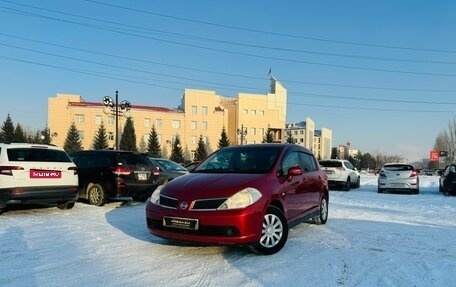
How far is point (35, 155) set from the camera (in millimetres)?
10078

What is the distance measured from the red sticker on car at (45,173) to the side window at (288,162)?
18.6 ft

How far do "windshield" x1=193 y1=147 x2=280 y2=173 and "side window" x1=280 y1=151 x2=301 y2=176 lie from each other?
0.53 feet

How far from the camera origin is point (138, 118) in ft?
274

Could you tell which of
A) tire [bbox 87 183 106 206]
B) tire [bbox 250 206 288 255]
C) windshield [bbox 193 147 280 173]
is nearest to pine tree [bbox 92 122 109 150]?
tire [bbox 87 183 106 206]

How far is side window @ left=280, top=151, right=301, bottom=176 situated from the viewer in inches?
281

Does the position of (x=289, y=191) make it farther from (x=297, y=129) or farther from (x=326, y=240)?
(x=297, y=129)

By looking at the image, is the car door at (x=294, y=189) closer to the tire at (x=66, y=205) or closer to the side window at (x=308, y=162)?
the side window at (x=308, y=162)

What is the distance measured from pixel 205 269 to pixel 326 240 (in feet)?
8.90

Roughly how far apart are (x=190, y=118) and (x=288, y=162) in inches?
3148

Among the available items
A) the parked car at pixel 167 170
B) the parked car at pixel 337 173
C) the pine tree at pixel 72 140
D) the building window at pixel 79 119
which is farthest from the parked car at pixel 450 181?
the building window at pixel 79 119

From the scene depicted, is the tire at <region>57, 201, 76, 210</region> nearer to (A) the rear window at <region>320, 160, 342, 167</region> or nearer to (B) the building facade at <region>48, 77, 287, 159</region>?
(A) the rear window at <region>320, 160, 342, 167</region>

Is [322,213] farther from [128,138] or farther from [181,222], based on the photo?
[128,138]

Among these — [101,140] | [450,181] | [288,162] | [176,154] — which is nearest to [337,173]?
[450,181]

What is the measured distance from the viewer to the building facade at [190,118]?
79.2 m
